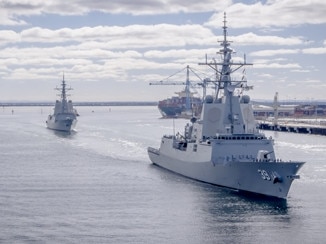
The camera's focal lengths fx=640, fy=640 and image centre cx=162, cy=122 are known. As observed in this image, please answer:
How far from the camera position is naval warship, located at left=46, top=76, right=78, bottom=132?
362 feet

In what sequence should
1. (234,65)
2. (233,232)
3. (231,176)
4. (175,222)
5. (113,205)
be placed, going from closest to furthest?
(233,232), (175,222), (113,205), (231,176), (234,65)

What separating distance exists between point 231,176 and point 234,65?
1045 cm

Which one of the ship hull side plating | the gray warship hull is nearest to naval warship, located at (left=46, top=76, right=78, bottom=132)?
the ship hull side plating

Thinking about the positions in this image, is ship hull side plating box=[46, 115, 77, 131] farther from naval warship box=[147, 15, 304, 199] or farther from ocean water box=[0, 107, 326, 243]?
naval warship box=[147, 15, 304, 199]

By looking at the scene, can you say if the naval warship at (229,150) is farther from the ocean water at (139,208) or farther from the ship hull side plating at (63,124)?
the ship hull side plating at (63,124)

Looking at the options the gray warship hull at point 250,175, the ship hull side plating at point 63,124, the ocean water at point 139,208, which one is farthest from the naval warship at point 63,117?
the gray warship hull at point 250,175

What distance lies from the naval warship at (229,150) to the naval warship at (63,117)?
198ft

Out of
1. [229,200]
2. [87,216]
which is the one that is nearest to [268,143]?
[229,200]

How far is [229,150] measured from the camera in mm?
42562

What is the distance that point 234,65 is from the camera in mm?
47938

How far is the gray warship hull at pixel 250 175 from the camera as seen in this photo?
37.8 m

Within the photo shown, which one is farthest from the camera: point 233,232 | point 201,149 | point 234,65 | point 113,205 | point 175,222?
point 234,65

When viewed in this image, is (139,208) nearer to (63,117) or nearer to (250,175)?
(250,175)

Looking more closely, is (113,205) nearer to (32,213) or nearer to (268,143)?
(32,213)
